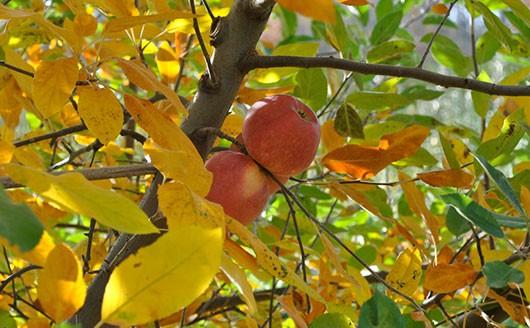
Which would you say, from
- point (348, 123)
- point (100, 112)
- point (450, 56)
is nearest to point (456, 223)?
point (348, 123)

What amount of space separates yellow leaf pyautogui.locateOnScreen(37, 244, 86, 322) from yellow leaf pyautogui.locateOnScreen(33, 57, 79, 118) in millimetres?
214

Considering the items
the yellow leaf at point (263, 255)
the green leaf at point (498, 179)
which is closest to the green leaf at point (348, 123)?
the green leaf at point (498, 179)

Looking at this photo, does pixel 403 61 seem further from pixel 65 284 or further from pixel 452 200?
pixel 65 284

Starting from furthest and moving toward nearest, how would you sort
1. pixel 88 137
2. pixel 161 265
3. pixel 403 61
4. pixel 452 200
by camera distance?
pixel 403 61 → pixel 88 137 → pixel 452 200 → pixel 161 265

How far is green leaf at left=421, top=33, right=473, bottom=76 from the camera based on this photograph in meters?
1.07

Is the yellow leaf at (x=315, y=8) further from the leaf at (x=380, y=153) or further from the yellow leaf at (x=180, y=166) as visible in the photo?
the leaf at (x=380, y=153)

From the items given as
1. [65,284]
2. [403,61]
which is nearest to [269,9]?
[65,284]

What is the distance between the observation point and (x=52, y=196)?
283mm

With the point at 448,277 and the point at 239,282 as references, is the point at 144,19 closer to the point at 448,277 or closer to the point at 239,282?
the point at 239,282

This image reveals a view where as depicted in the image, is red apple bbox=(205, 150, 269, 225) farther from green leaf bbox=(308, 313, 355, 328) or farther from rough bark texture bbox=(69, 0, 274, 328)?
green leaf bbox=(308, 313, 355, 328)

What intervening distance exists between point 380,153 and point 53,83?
0.30 meters

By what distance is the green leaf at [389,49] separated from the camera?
840 millimetres

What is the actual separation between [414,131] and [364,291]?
0.18 metres

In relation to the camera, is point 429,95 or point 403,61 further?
point 403,61
